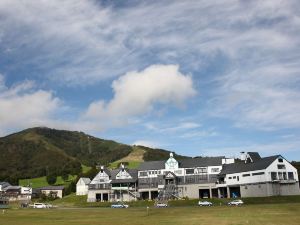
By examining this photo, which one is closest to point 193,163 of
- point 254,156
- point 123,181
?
point 254,156

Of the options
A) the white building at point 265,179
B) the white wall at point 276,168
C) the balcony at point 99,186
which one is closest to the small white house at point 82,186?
the balcony at point 99,186

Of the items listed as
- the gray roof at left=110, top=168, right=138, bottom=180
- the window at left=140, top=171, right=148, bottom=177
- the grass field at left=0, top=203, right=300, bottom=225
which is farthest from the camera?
the gray roof at left=110, top=168, right=138, bottom=180

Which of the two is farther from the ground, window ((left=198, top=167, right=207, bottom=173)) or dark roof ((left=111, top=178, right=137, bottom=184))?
window ((left=198, top=167, right=207, bottom=173))

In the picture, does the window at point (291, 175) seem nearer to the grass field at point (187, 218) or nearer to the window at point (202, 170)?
the window at point (202, 170)

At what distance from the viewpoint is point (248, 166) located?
123 metres

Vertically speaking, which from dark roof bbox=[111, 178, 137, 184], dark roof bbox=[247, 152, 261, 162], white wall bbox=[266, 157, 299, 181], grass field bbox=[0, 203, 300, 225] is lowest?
grass field bbox=[0, 203, 300, 225]

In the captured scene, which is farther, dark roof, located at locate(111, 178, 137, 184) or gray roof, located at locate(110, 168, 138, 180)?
gray roof, located at locate(110, 168, 138, 180)

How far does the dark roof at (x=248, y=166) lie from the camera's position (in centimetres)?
11754

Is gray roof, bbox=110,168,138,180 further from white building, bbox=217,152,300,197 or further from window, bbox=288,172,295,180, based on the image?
window, bbox=288,172,295,180

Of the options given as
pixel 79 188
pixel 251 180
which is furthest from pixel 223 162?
pixel 79 188

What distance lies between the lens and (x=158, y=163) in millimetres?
148125

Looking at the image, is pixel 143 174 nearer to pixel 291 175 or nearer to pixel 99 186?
pixel 99 186

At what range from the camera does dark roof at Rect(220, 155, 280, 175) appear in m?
118

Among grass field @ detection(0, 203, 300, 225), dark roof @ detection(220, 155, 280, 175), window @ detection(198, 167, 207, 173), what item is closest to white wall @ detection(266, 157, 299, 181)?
dark roof @ detection(220, 155, 280, 175)
